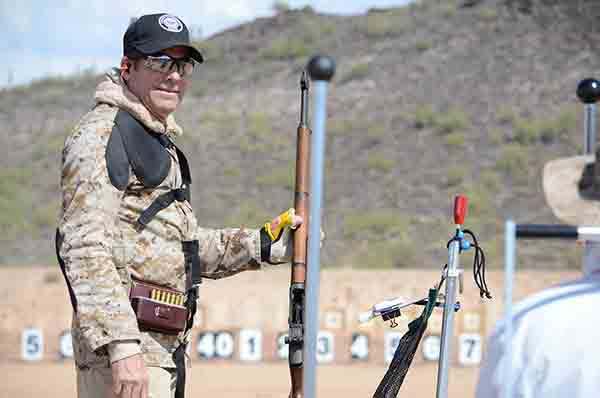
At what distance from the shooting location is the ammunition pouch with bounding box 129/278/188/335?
3.66 meters

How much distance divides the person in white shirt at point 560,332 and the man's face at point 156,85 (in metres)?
1.97

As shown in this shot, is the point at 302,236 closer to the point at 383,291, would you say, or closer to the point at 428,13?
the point at 383,291

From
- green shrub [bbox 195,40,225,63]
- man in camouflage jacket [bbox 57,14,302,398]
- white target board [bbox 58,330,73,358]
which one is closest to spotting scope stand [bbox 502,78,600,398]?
man in camouflage jacket [bbox 57,14,302,398]

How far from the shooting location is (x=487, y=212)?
23.6 m

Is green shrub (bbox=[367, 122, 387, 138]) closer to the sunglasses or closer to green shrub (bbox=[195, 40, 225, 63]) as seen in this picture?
green shrub (bbox=[195, 40, 225, 63])

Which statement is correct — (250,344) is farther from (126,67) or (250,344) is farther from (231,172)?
(231,172)

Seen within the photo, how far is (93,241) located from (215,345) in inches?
394

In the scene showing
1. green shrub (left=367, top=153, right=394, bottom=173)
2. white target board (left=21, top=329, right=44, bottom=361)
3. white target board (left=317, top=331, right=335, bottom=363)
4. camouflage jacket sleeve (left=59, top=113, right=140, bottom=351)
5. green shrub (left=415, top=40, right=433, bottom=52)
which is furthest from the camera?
green shrub (left=415, top=40, right=433, bottom=52)

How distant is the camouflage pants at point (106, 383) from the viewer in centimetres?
366

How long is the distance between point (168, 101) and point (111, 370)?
2.97 feet

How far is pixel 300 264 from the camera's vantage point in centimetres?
397

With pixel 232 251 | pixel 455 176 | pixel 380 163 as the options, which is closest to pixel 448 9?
pixel 380 163

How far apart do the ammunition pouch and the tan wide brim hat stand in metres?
1.86

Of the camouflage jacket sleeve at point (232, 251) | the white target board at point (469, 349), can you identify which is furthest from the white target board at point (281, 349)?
the camouflage jacket sleeve at point (232, 251)
